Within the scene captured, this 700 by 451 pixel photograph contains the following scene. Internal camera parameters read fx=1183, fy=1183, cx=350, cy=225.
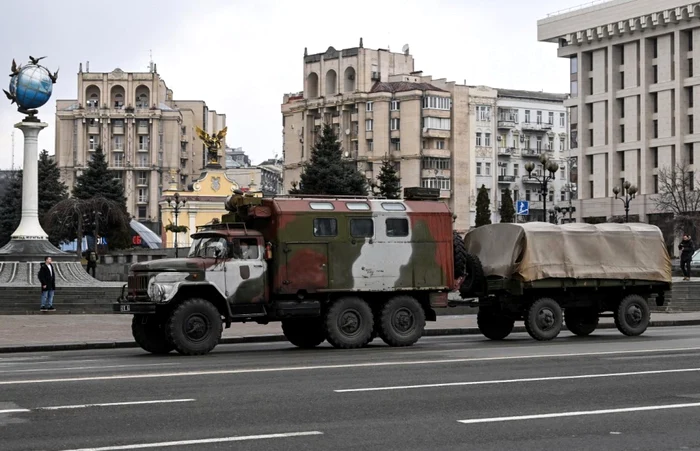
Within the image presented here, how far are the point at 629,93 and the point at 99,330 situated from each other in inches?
3202

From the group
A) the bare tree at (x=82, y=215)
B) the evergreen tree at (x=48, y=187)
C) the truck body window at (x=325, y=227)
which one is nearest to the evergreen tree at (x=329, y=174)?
the bare tree at (x=82, y=215)

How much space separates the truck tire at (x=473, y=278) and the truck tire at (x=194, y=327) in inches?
237

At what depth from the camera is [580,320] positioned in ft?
85.8

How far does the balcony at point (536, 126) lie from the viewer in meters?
136

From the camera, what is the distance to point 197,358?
65.0ft

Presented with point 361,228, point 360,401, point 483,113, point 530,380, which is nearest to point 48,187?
point 483,113

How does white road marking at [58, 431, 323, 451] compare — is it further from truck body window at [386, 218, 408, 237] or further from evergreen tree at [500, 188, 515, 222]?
evergreen tree at [500, 188, 515, 222]

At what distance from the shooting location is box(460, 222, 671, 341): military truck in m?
24.4

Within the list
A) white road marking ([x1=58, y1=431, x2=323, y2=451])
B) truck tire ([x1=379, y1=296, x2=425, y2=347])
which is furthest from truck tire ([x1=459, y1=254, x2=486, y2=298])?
white road marking ([x1=58, y1=431, x2=323, y2=451])

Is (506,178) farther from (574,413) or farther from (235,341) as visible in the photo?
(574,413)

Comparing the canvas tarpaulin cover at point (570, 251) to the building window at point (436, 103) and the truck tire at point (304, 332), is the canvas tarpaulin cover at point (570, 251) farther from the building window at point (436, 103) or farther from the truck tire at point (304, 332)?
the building window at point (436, 103)

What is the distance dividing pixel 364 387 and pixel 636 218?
90.2 m

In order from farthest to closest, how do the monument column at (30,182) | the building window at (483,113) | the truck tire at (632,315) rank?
the building window at (483,113) → the monument column at (30,182) → the truck tire at (632,315)

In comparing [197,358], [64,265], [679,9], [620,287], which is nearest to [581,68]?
[679,9]
